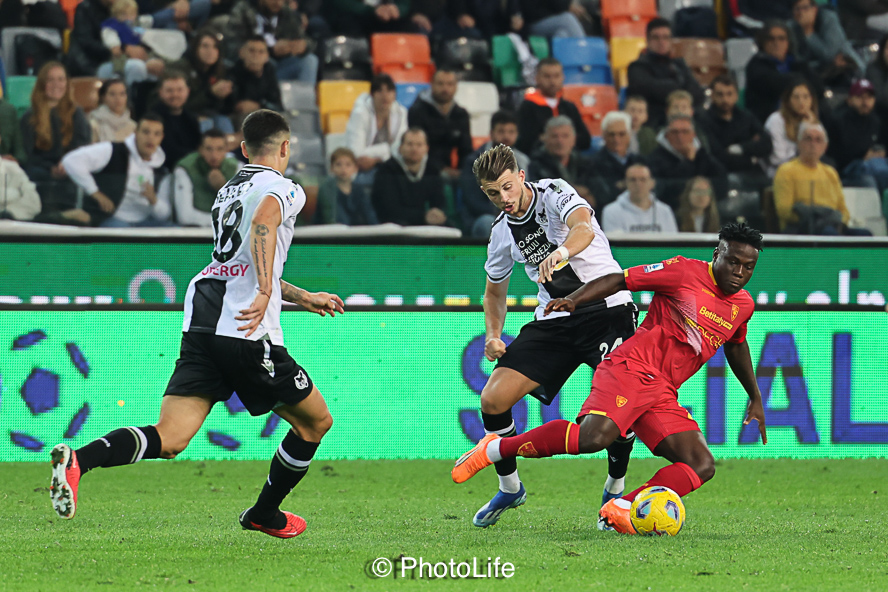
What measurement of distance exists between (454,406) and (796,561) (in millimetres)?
4178

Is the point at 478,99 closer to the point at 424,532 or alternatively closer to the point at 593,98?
the point at 593,98

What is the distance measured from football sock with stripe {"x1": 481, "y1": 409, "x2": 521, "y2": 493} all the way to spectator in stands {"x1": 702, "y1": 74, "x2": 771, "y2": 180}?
5788mm

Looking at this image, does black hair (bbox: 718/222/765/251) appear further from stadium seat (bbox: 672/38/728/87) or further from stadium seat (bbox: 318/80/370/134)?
stadium seat (bbox: 672/38/728/87)

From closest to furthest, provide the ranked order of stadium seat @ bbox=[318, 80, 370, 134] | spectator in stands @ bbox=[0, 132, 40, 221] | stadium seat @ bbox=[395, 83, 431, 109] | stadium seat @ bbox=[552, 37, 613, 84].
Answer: spectator in stands @ bbox=[0, 132, 40, 221], stadium seat @ bbox=[318, 80, 370, 134], stadium seat @ bbox=[395, 83, 431, 109], stadium seat @ bbox=[552, 37, 613, 84]

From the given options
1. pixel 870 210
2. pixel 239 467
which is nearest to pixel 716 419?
pixel 870 210

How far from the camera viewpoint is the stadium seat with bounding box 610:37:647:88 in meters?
14.0

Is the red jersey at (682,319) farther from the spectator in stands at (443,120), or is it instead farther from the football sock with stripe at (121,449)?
the spectator in stands at (443,120)

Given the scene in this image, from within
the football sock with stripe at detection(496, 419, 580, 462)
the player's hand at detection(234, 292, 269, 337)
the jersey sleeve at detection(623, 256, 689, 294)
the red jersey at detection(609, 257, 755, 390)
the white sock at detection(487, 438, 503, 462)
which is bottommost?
the white sock at detection(487, 438, 503, 462)

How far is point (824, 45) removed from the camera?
14195mm

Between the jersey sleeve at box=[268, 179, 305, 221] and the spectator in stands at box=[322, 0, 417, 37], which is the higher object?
the spectator in stands at box=[322, 0, 417, 37]

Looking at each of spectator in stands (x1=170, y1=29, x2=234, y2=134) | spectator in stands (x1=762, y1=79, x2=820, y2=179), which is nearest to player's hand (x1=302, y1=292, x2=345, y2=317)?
spectator in stands (x1=170, y1=29, x2=234, y2=134)

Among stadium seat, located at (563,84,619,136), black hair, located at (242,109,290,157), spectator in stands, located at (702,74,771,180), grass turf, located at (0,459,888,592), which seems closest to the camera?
grass turf, located at (0,459,888,592)

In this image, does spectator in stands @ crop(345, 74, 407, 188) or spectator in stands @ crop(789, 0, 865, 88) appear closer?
spectator in stands @ crop(345, 74, 407, 188)

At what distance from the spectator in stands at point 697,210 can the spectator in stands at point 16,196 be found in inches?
193
